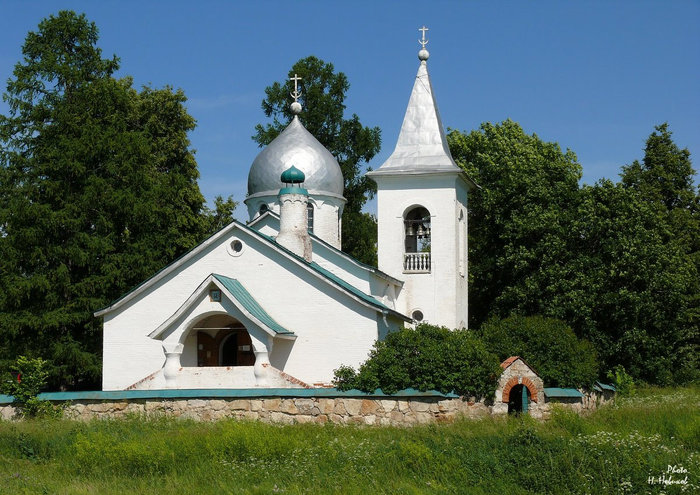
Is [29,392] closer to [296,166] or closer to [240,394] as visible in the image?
[240,394]

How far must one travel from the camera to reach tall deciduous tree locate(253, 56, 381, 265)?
37531mm

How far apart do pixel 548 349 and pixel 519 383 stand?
385cm

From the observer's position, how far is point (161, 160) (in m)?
31.7

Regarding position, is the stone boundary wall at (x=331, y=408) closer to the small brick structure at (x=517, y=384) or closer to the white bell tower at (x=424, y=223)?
the small brick structure at (x=517, y=384)

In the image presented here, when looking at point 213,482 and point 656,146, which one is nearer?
point 213,482

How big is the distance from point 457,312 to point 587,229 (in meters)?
6.14

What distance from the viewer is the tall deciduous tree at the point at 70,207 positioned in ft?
78.2

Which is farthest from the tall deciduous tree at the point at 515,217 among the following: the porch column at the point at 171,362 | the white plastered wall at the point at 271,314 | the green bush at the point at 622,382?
the porch column at the point at 171,362

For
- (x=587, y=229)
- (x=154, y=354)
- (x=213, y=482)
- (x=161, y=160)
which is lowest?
(x=213, y=482)

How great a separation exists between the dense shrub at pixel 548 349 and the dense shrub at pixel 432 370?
3.49 metres

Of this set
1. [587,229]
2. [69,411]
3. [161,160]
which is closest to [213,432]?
[69,411]

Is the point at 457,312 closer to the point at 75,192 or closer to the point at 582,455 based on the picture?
the point at 75,192

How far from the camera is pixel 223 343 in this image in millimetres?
22016

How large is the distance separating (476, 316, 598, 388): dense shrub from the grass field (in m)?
5.18
